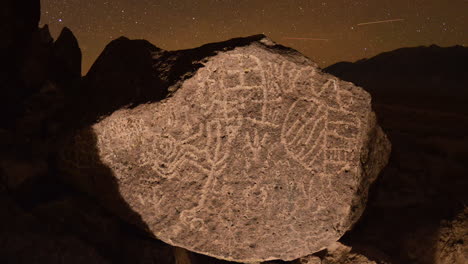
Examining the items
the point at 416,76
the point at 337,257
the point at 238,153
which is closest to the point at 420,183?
the point at 337,257

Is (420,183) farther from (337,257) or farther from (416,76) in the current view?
(416,76)

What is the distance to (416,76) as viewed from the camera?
26.4ft

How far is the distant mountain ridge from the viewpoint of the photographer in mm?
5207

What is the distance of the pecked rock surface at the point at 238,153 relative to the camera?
2174 millimetres

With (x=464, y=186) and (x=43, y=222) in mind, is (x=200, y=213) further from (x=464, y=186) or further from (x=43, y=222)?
(x=464, y=186)

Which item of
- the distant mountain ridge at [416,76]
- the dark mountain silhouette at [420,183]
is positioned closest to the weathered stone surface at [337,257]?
the dark mountain silhouette at [420,183]

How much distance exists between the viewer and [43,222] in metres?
2.22

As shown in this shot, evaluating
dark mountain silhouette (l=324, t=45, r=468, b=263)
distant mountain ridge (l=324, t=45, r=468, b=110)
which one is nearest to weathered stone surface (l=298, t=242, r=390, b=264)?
dark mountain silhouette (l=324, t=45, r=468, b=263)

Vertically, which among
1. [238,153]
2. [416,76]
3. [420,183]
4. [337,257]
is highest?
[416,76]

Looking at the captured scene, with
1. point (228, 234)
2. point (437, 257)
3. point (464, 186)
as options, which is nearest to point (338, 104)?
point (228, 234)

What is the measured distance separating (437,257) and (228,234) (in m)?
1.47

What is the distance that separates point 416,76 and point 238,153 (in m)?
7.10

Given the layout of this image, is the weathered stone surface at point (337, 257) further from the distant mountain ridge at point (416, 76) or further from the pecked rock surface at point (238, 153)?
the distant mountain ridge at point (416, 76)

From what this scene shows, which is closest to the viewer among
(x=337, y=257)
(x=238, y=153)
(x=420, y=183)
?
(x=238, y=153)
